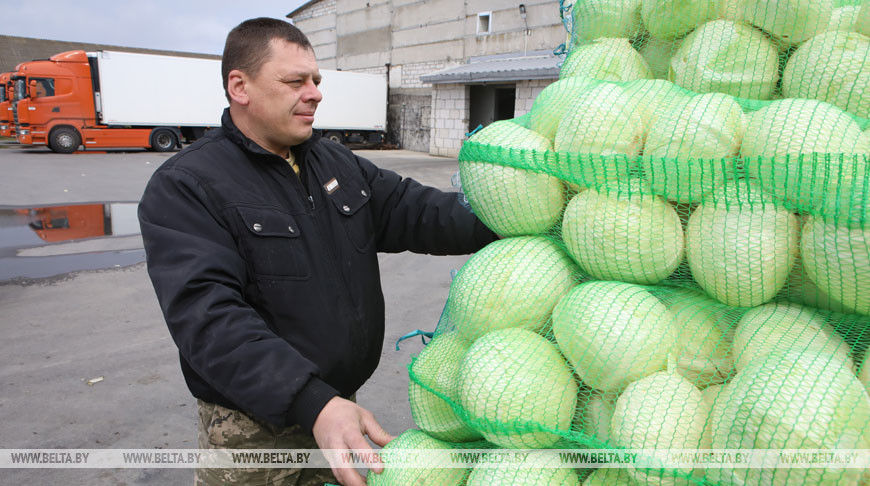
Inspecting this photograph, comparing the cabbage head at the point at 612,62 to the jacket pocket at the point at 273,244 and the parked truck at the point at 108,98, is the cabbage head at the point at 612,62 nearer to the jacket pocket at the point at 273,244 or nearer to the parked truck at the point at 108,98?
the jacket pocket at the point at 273,244

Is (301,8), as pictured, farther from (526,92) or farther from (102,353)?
(102,353)

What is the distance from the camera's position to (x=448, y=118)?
807 inches

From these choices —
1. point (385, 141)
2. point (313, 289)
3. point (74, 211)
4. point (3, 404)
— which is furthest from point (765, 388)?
point (385, 141)

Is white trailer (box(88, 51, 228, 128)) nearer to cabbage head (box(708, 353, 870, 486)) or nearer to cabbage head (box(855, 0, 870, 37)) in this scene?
cabbage head (box(855, 0, 870, 37))

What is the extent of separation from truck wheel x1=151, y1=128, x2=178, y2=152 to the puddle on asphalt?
10596 mm

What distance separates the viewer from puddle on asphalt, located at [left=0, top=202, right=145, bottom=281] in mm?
6211

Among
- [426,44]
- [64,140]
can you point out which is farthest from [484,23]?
[64,140]

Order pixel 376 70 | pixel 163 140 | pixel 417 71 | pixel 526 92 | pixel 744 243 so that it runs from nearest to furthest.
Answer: pixel 744 243, pixel 526 92, pixel 163 140, pixel 417 71, pixel 376 70

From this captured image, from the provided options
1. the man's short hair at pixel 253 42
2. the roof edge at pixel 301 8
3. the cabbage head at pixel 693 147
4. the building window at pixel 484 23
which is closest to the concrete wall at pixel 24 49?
the roof edge at pixel 301 8

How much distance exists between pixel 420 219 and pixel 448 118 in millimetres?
18868

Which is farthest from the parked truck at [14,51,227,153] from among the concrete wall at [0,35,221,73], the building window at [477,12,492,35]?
the concrete wall at [0,35,221,73]

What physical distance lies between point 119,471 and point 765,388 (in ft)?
10.3

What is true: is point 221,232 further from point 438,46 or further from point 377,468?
point 438,46

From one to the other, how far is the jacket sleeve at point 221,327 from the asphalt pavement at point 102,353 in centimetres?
191
